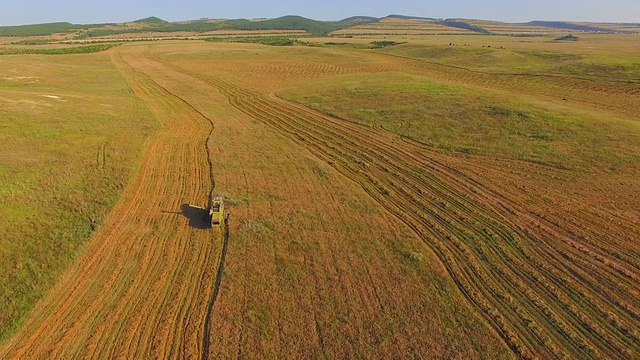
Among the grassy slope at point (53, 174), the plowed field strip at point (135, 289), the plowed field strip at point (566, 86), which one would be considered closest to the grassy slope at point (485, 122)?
the plowed field strip at point (566, 86)

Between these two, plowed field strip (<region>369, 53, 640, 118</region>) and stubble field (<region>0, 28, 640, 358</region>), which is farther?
plowed field strip (<region>369, 53, 640, 118</region>)

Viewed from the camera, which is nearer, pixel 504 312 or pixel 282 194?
pixel 504 312

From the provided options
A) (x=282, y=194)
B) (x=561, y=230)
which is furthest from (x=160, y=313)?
(x=561, y=230)

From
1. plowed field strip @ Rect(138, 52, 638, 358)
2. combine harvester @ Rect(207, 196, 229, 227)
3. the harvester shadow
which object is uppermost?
combine harvester @ Rect(207, 196, 229, 227)

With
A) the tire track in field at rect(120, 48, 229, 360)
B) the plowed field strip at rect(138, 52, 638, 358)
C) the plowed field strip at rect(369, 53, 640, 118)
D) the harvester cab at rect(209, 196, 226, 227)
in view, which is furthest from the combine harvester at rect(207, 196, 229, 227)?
the plowed field strip at rect(369, 53, 640, 118)

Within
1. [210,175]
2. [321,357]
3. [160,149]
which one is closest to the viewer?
[321,357]

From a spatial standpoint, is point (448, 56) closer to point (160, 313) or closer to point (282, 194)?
point (282, 194)

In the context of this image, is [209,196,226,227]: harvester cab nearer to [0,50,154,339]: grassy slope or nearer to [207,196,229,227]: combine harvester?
[207,196,229,227]: combine harvester
